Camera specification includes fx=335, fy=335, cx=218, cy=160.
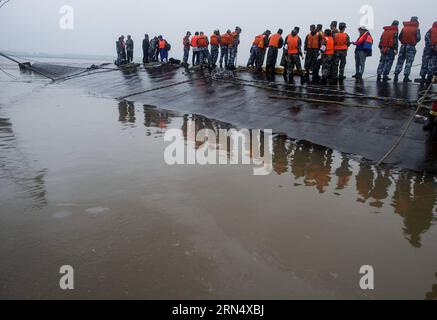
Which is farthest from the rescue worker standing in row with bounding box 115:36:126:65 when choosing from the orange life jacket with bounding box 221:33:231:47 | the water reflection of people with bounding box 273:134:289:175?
the water reflection of people with bounding box 273:134:289:175

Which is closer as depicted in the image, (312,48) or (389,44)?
(389,44)

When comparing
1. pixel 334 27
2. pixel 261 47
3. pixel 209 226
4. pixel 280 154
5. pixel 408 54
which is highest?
pixel 334 27

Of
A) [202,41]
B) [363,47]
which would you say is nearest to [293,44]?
[363,47]

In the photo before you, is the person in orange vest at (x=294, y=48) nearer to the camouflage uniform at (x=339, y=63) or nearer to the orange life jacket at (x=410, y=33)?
the camouflage uniform at (x=339, y=63)

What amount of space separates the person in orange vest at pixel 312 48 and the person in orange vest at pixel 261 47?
3.50 meters

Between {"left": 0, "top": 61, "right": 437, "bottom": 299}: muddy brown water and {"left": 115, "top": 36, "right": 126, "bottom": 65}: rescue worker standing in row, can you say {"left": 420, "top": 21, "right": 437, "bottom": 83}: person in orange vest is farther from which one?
{"left": 115, "top": 36, "right": 126, "bottom": 65}: rescue worker standing in row

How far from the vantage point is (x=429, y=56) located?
13.8 metres

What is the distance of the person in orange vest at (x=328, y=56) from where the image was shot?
14.0m

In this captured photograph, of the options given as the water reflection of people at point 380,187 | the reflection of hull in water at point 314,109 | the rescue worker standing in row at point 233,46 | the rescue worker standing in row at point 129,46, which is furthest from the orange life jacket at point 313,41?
the rescue worker standing in row at point 129,46

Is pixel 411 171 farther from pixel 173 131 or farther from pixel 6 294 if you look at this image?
pixel 6 294

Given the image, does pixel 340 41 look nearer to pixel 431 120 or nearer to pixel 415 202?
pixel 431 120

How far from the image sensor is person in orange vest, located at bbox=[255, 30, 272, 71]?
1821cm

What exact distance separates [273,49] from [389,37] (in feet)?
17.1
